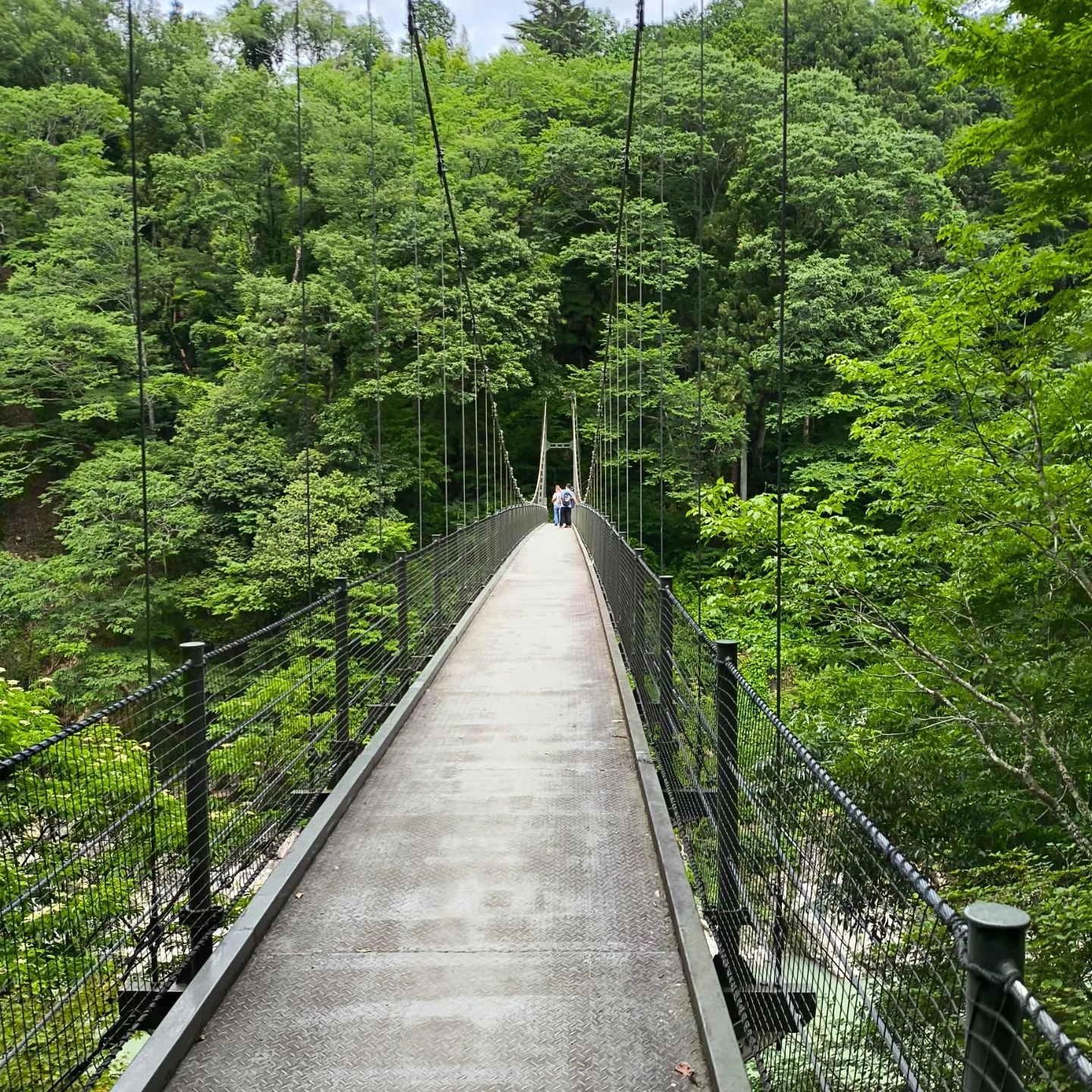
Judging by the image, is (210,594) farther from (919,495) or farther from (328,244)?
(919,495)

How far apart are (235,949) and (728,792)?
141cm

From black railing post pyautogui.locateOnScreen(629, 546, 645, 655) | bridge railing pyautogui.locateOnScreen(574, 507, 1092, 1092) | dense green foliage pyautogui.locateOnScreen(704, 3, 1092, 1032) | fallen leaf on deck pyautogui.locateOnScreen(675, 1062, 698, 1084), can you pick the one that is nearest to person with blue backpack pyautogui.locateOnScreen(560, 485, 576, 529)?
dense green foliage pyautogui.locateOnScreen(704, 3, 1092, 1032)

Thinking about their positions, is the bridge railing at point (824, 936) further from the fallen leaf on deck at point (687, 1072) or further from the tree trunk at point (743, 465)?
the tree trunk at point (743, 465)

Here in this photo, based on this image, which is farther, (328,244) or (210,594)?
(328,244)

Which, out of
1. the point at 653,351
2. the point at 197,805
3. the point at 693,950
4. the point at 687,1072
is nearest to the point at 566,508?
the point at 653,351

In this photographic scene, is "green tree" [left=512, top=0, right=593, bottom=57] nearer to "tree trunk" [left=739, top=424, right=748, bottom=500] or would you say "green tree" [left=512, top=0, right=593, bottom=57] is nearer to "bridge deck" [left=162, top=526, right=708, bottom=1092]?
"tree trunk" [left=739, top=424, right=748, bottom=500]

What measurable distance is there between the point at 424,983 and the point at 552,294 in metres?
22.3

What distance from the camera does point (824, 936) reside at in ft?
5.77

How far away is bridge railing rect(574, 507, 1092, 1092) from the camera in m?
0.99

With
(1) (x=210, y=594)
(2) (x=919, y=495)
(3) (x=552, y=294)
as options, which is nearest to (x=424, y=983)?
(2) (x=919, y=495)

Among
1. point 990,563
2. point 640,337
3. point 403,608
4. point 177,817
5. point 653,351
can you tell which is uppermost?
point 653,351

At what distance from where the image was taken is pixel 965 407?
7.02 meters

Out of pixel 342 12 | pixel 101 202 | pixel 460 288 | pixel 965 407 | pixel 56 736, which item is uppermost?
pixel 342 12

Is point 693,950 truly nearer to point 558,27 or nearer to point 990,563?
point 990,563
